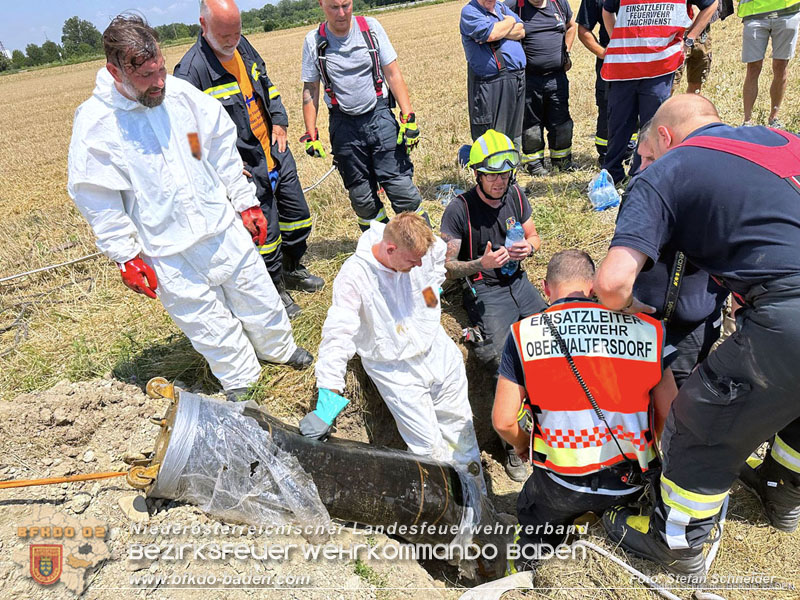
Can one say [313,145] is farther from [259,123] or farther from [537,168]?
[537,168]

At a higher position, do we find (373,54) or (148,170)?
(373,54)

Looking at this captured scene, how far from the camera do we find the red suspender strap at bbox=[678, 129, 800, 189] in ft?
6.19

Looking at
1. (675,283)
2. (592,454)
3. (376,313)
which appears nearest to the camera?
(592,454)

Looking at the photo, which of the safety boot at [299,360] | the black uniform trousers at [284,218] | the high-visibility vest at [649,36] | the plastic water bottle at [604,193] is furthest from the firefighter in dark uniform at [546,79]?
the safety boot at [299,360]

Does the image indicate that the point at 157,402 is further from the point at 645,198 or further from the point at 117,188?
the point at 645,198

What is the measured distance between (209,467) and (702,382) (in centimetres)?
206

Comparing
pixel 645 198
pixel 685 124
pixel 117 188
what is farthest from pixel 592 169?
pixel 117 188

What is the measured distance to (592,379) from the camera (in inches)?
90.7

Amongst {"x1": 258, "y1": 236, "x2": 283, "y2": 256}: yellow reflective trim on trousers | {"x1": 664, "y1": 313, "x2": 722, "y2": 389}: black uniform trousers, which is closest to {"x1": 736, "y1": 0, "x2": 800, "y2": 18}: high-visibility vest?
{"x1": 664, "y1": 313, "x2": 722, "y2": 389}: black uniform trousers

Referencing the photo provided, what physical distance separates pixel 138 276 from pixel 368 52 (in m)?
2.69

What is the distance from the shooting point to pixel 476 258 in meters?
4.01

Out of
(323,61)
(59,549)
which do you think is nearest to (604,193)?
(323,61)

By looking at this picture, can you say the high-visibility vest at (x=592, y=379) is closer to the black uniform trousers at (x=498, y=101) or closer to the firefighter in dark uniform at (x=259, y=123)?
the firefighter in dark uniform at (x=259, y=123)

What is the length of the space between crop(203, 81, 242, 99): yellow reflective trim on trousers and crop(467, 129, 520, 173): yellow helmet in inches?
66.3
